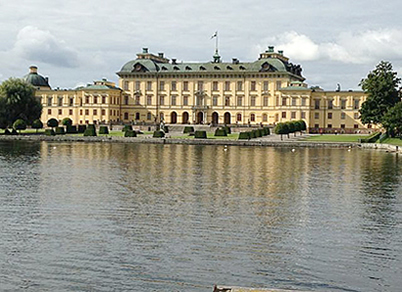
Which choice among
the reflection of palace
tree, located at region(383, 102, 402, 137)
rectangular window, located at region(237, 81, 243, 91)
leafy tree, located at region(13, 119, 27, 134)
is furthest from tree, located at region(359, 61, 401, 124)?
leafy tree, located at region(13, 119, 27, 134)

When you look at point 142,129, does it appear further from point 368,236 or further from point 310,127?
point 368,236

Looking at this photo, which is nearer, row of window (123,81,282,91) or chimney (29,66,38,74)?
row of window (123,81,282,91)

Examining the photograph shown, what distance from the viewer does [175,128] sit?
10131cm

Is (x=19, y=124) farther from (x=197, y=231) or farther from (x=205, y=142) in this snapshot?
(x=197, y=231)

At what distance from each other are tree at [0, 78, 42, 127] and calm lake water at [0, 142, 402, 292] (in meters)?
49.2

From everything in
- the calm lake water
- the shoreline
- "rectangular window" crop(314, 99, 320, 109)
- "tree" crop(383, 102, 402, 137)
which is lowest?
the calm lake water

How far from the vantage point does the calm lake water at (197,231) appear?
14.7 m

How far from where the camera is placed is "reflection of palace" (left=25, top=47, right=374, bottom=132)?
10350 cm

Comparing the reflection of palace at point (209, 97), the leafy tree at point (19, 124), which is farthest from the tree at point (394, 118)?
the leafy tree at point (19, 124)

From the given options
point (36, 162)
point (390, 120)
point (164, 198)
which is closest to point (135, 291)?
point (164, 198)

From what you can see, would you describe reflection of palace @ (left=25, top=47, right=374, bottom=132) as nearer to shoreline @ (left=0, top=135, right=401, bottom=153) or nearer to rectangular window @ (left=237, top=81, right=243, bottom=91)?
rectangular window @ (left=237, top=81, right=243, bottom=91)

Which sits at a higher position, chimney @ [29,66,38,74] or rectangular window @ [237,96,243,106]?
chimney @ [29,66,38,74]

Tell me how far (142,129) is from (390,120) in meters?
45.8

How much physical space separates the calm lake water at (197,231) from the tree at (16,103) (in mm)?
49194
